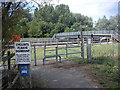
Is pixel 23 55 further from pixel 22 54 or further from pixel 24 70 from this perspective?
pixel 24 70

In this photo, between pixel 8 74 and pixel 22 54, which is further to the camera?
pixel 8 74

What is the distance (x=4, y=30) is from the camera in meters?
4.70

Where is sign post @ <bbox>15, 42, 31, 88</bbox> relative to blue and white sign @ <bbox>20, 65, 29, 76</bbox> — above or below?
above

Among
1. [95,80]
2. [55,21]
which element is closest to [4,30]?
[95,80]

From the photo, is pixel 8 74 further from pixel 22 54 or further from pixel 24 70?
pixel 22 54

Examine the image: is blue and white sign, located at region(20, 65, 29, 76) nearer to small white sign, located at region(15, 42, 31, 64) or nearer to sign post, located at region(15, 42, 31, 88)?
sign post, located at region(15, 42, 31, 88)

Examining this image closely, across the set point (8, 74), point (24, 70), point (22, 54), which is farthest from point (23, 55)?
point (8, 74)

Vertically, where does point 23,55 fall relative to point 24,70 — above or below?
above

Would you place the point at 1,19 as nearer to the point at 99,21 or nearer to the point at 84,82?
the point at 84,82

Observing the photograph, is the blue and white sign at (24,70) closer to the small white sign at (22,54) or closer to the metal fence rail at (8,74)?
the small white sign at (22,54)

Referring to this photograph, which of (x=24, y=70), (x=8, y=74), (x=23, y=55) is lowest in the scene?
(x=8, y=74)

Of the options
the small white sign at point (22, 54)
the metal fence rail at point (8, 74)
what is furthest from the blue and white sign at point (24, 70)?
the metal fence rail at point (8, 74)

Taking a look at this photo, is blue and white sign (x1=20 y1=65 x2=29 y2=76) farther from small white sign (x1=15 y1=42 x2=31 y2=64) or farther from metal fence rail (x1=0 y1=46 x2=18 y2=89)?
metal fence rail (x1=0 y1=46 x2=18 y2=89)

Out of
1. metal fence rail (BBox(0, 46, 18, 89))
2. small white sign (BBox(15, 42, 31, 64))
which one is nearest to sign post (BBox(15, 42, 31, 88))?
small white sign (BBox(15, 42, 31, 64))
